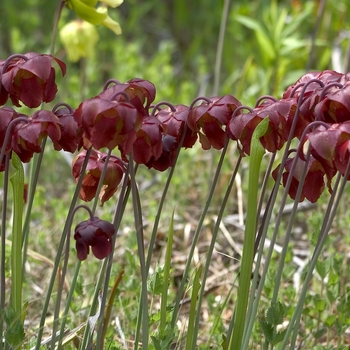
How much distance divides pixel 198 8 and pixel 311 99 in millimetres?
4385

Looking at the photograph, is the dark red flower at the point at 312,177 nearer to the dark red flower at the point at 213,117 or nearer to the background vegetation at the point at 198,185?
the dark red flower at the point at 213,117

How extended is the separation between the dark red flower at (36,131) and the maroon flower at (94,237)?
0.45ft

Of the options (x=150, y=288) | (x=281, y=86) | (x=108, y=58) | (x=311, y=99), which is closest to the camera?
(x=311, y=99)

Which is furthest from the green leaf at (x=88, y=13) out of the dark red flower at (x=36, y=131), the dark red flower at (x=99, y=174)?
the dark red flower at (x=36, y=131)

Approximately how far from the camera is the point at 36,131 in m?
1.03

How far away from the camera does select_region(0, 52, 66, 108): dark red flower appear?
1075mm

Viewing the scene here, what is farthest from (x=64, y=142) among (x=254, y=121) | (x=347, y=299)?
(x=347, y=299)

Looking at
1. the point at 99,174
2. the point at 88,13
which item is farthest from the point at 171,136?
the point at 88,13

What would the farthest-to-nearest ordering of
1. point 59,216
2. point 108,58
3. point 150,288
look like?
point 108,58 < point 59,216 < point 150,288

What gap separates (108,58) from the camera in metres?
4.98

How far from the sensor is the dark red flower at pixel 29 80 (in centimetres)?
108

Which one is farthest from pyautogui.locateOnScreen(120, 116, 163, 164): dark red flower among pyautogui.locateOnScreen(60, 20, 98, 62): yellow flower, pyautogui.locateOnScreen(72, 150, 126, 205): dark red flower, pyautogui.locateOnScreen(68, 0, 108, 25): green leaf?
pyautogui.locateOnScreen(60, 20, 98, 62): yellow flower

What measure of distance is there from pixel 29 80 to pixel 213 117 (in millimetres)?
296

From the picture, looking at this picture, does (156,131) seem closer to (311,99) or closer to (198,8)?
(311,99)
